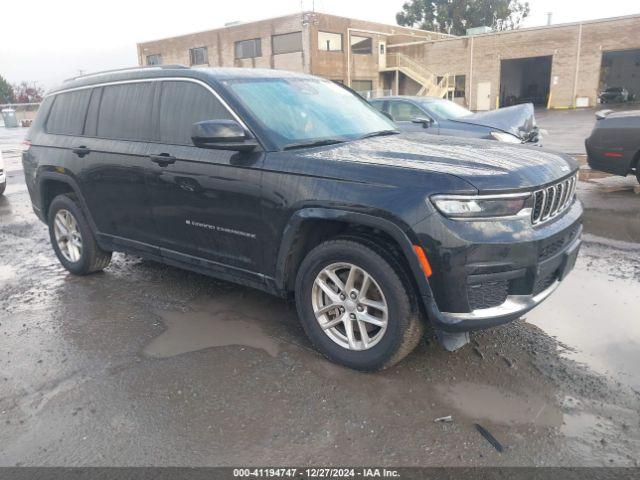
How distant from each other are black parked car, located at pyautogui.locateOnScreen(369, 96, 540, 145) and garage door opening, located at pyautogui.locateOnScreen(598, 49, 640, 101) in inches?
1430

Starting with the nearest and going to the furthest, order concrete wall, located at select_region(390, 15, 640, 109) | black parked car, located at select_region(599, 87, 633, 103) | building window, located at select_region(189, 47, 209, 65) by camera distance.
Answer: concrete wall, located at select_region(390, 15, 640, 109), black parked car, located at select_region(599, 87, 633, 103), building window, located at select_region(189, 47, 209, 65)

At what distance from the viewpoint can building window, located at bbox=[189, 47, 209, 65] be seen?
149 ft

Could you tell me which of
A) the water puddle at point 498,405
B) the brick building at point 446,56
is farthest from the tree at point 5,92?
the water puddle at point 498,405

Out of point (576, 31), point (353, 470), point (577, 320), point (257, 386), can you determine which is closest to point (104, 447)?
point (257, 386)

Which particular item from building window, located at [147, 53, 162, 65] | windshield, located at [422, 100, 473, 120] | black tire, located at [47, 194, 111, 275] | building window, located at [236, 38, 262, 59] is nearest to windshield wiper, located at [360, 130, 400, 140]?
black tire, located at [47, 194, 111, 275]

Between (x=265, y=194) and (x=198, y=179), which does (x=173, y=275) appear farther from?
(x=265, y=194)

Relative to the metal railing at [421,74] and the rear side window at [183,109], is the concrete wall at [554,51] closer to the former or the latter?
the metal railing at [421,74]

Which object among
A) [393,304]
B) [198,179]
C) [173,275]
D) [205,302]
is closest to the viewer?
[393,304]

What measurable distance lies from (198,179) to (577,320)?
3062 millimetres

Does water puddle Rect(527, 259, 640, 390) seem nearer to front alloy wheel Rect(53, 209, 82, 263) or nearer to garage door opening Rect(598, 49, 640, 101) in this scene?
front alloy wheel Rect(53, 209, 82, 263)

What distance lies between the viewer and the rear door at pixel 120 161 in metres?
4.34

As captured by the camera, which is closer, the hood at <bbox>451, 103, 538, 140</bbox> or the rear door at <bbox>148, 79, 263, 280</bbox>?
the rear door at <bbox>148, 79, 263, 280</bbox>

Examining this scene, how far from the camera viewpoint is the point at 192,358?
362cm

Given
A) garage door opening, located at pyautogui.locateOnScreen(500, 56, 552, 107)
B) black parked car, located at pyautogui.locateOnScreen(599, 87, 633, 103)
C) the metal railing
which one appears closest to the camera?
black parked car, located at pyautogui.locateOnScreen(599, 87, 633, 103)
